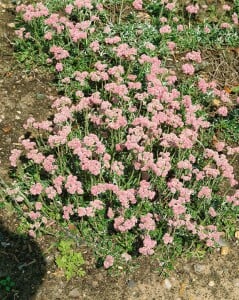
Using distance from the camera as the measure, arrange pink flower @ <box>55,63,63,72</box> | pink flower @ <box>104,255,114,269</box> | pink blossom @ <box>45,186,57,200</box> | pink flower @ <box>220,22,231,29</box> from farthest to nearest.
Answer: pink flower @ <box>220,22,231,29</box> < pink flower @ <box>55,63,63,72</box> < pink blossom @ <box>45,186,57,200</box> < pink flower @ <box>104,255,114,269</box>

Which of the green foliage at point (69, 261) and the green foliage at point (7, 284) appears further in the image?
the green foliage at point (69, 261)

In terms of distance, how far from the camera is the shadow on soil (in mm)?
5547

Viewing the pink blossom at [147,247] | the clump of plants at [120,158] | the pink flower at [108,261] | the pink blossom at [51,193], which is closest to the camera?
the pink blossom at [147,247]

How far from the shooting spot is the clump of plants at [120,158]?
5.81 m

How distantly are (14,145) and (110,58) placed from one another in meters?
2.30

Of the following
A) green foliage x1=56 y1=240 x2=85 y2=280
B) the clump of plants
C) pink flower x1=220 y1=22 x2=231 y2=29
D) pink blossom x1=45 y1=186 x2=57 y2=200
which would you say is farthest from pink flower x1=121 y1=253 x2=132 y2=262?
pink flower x1=220 y1=22 x2=231 y2=29

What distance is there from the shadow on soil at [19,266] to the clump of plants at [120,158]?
0.86ft

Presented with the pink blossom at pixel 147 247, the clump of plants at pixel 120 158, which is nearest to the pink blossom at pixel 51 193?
the clump of plants at pixel 120 158

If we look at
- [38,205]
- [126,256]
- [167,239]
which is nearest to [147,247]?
[167,239]

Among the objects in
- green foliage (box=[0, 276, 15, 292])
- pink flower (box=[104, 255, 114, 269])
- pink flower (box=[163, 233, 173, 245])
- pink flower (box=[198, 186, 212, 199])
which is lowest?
green foliage (box=[0, 276, 15, 292])

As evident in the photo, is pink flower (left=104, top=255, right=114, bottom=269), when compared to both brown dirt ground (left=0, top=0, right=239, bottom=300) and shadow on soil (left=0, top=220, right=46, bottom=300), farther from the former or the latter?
shadow on soil (left=0, top=220, right=46, bottom=300)

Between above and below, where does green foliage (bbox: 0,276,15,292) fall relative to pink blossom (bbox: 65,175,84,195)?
below

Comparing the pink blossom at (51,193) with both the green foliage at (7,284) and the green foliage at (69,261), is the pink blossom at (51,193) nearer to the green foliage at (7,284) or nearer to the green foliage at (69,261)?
the green foliage at (69,261)

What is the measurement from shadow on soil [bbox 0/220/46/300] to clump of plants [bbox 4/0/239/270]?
26 centimetres
